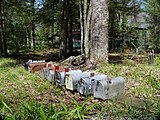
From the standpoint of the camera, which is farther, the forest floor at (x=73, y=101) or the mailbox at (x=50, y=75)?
the mailbox at (x=50, y=75)

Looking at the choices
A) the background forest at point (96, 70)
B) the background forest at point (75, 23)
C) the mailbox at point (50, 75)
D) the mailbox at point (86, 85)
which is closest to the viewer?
the background forest at point (96, 70)

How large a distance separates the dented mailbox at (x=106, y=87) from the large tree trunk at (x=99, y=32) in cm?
297

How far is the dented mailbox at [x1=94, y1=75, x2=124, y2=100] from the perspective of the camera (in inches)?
174

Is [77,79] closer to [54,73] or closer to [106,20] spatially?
[54,73]

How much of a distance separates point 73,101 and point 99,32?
12.3ft

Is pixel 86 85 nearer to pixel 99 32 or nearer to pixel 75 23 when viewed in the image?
pixel 99 32

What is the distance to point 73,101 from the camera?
4285 mm

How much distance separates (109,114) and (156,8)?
17.5 meters

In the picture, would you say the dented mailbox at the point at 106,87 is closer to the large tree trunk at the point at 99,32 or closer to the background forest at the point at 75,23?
the large tree trunk at the point at 99,32

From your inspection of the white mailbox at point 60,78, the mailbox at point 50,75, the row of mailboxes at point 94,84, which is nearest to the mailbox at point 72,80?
the row of mailboxes at point 94,84

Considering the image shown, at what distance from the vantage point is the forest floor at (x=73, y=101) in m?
3.28

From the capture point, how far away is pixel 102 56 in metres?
7.70

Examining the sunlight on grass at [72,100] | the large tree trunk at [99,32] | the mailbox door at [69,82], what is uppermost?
the large tree trunk at [99,32]

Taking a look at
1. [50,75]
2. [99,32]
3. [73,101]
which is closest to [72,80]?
[73,101]
